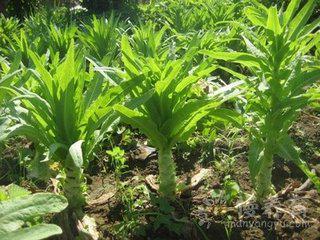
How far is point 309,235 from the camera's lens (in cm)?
191

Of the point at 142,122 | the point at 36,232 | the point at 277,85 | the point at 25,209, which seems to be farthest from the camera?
the point at 142,122

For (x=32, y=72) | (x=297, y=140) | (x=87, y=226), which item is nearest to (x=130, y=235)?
(x=87, y=226)

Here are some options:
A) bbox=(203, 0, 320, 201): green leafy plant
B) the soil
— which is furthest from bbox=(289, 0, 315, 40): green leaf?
the soil

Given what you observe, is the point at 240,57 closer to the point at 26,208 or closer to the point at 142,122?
the point at 142,122

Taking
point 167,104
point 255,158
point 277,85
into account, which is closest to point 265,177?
point 255,158

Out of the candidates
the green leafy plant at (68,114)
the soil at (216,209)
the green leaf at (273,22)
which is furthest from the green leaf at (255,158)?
the green leafy plant at (68,114)

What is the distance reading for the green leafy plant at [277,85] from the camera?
191cm

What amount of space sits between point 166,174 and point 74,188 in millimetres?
465

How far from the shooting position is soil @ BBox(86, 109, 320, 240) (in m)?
1.97

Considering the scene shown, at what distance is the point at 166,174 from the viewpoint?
215cm

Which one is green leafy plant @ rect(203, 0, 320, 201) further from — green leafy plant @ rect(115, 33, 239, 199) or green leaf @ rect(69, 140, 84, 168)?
green leaf @ rect(69, 140, 84, 168)

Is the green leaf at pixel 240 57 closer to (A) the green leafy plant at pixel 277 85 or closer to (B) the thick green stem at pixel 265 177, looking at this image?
(A) the green leafy plant at pixel 277 85

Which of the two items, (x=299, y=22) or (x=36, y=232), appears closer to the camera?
(x=36, y=232)

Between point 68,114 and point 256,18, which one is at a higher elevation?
point 256,18
